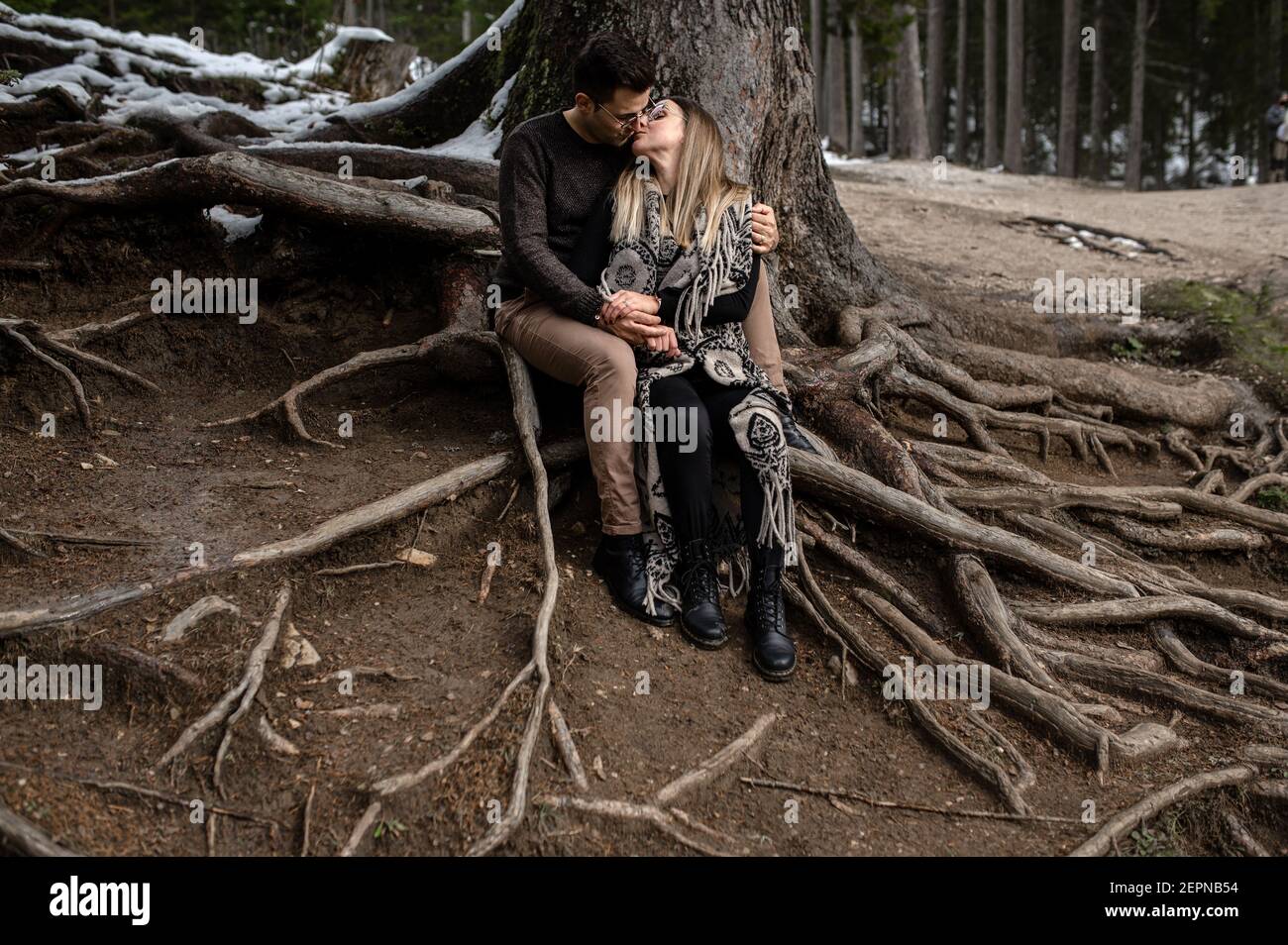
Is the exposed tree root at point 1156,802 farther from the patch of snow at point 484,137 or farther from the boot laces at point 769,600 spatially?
the patch of snow at point 484,137

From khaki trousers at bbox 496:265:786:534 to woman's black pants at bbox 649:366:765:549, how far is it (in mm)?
141

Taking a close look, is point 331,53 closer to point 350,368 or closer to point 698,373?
point 350,368

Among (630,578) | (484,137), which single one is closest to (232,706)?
(630,578)

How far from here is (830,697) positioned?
12.6 ft

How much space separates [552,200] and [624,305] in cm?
62

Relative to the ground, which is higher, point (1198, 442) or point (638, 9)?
point (638, 9)

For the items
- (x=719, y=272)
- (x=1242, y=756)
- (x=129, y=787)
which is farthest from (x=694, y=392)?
(x=1242, y=756)

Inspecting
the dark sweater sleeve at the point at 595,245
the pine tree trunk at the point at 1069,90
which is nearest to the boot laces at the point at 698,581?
the dark sweater sleeve at the point at 595,245

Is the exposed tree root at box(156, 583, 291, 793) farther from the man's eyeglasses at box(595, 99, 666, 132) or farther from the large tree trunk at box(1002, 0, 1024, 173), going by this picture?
the large tree trunk at box(1002, 0, 1024, 173)

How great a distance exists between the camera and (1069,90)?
24.5 meters

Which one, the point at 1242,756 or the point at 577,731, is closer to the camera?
the point at 577,731

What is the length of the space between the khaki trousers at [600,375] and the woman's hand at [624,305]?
0.08 m

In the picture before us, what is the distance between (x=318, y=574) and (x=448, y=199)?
2.65 m

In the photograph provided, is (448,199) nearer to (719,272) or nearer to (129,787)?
(719,272)
